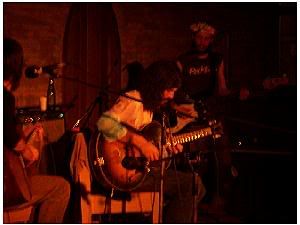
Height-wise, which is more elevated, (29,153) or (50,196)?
(29,153)

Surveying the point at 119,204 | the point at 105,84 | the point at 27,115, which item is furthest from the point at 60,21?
the point at 119,204

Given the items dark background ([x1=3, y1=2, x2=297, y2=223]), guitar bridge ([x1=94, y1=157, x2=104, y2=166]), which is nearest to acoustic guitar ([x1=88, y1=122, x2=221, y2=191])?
guitar bridge ([x1=94, y1=157, x2=104, y2=166])

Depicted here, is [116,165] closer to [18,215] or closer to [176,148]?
[176,148]

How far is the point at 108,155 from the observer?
13.5 feet

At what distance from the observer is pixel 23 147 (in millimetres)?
3453

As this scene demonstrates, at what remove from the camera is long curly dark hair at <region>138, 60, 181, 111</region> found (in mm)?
4137

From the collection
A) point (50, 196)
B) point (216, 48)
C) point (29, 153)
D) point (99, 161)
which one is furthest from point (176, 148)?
point (216, 48)

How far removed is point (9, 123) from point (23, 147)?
28 cm

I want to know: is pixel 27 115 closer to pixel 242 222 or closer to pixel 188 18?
pixel 242 222

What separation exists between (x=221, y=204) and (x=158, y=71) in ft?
6.58

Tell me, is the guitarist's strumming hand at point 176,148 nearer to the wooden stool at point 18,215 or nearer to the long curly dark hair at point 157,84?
the long curly dark hair at point 157,84

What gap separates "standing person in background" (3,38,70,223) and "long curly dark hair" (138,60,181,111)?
0.93m

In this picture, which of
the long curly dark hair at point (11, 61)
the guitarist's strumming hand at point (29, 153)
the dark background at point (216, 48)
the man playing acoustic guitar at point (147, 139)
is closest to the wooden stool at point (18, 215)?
the guitarist's strumming hand at point (29, 153)

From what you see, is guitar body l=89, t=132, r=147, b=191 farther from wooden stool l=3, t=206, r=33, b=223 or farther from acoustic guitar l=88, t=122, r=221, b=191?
wooden stool l=3, t=206, r=33, b=223
